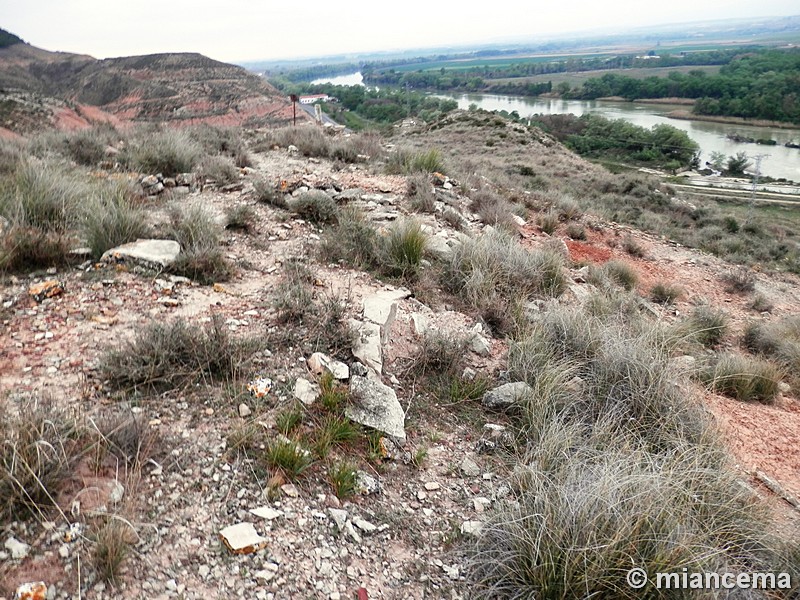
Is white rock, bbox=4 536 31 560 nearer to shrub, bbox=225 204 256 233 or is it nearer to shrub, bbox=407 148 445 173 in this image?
shrub, bbox=225 204 256 233

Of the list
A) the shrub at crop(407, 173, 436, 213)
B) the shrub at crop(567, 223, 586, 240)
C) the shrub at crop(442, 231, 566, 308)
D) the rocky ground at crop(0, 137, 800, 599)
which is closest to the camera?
the rocky ground at crop(0, 137, 800, 599)

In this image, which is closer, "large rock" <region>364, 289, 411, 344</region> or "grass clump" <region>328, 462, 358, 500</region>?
"grass clump" <region>328, 462, 358, 500</region>

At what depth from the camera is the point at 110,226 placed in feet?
14.0

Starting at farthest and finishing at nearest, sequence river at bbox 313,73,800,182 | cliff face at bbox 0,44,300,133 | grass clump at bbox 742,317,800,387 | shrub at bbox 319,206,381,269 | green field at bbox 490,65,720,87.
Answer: green field at bbox 490,65,720,87
river at bbox 313,73,800,182
cliff face at bbox 0,44,300,133
grass clump at bbox 742,317,800,387
shrub at bbox 319,206,381,269

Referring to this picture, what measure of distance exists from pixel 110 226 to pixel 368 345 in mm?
2778

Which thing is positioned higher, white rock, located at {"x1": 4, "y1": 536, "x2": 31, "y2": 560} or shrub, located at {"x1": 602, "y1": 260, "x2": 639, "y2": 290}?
white rock, located at {"x1": 4, "y1": 536, "x2": 31, "y2": 560}

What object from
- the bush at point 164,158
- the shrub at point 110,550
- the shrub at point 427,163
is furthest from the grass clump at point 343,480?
the shrub at point 427,163

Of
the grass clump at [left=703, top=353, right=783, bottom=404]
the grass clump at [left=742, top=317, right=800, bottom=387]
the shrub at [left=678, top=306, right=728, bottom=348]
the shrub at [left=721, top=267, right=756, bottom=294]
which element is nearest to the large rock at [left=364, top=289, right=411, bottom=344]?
the grass clump at [left=703, top=353, right=783, bottom=404]

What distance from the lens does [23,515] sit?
1825mm

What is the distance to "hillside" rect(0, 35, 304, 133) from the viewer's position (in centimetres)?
2058

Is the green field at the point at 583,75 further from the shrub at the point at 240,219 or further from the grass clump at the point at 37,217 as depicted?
the grass clump at the point at 37,217

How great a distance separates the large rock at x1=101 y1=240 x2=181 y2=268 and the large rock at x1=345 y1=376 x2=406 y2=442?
7.48 feet

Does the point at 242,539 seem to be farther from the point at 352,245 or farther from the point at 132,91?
the point at 132,91

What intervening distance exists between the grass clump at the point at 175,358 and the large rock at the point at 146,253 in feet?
4.12
